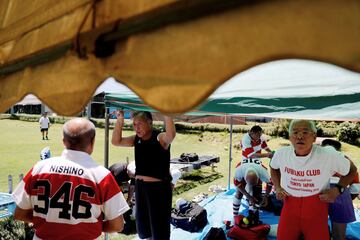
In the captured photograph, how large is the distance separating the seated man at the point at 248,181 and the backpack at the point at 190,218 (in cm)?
61

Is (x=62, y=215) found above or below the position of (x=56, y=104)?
below

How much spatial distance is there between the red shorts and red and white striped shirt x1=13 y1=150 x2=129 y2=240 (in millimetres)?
1812

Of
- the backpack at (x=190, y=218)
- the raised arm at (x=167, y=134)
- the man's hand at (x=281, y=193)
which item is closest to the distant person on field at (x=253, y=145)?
the backpack at (x=190, y=218)

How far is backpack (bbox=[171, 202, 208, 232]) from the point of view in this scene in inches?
204

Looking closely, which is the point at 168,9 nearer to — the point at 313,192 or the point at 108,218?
the point at 108,218

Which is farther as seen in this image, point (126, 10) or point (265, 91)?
point (265, 91)

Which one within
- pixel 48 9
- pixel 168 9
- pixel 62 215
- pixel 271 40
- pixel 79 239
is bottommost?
pixel 79 239

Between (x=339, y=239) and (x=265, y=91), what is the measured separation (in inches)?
97.0

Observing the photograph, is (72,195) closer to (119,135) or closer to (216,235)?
(119,135)

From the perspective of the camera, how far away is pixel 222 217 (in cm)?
585

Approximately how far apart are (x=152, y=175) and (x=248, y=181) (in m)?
2.49

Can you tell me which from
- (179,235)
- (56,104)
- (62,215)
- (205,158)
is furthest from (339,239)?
(205,158)

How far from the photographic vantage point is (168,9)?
0.85 metres

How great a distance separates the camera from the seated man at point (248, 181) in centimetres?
544
